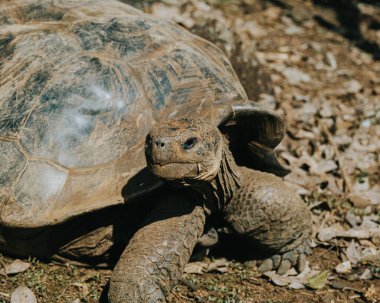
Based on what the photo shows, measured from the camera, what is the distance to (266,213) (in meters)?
3.49

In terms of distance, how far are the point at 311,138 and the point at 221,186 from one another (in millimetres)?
2423

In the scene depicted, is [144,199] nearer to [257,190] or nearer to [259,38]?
[257,190]

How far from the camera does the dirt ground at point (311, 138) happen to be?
3631mm

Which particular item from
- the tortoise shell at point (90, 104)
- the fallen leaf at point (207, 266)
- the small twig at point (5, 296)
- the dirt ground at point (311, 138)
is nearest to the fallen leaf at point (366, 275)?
the dirt ground at point (311, 138)

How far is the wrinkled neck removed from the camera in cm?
329

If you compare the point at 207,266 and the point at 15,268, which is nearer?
the point at 15,268

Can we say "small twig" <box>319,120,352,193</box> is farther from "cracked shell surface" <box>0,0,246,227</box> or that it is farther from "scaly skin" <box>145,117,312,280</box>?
"cracked shell surface" <box>0,0,246,227</box>

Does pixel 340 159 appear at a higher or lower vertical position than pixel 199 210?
lower

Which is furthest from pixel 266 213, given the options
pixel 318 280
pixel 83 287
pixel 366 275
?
pixel 83 287

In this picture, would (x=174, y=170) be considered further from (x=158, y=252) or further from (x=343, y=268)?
(x=343, y=268)

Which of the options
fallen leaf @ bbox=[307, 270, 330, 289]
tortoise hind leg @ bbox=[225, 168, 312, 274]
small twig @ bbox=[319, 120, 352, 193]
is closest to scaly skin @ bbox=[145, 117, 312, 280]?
tortoise hind leg @ bbox=[225, 168, 312, 274]

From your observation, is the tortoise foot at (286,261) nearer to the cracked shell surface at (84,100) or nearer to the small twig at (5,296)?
the cracked shell surface at (84,100)

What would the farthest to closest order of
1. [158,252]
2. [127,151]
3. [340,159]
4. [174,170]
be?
1. [340,159]
2. [127,151]
3. [158,252]
4. [174,170]

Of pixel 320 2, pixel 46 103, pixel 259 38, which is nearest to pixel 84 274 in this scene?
pixel 46 103
